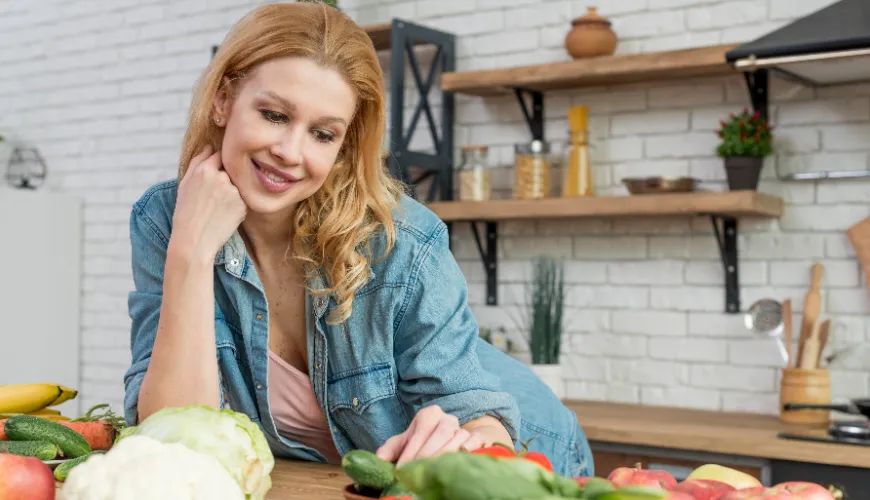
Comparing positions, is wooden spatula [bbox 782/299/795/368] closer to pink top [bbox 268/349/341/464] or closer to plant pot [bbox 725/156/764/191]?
plant pot [bbox 725/156/764/191]

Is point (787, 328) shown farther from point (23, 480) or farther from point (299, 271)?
point (23, 480)

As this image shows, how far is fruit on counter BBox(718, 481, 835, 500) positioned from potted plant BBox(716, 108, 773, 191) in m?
2.31

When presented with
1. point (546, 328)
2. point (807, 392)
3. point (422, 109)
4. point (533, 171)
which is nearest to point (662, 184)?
point (533, 171)

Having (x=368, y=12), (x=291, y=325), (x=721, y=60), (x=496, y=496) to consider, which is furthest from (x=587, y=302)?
(x=496, y=496)

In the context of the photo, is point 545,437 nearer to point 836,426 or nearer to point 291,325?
point 291,325

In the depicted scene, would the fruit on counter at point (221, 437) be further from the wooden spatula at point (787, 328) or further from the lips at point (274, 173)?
the wooden spatula at point (787, 328)

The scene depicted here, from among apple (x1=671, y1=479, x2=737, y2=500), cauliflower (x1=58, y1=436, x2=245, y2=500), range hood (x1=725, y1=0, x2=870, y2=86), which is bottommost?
apple (x1=671, y1=479, x2=737, y2=500)

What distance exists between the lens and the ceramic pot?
3.42 m

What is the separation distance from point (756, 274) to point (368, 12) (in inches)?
72.5

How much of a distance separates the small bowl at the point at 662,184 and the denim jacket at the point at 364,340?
158cm

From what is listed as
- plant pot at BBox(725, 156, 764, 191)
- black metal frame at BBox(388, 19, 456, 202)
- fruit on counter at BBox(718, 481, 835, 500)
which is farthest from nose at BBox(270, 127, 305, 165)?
black metal frame at BBox(388, 19, 456, 202)

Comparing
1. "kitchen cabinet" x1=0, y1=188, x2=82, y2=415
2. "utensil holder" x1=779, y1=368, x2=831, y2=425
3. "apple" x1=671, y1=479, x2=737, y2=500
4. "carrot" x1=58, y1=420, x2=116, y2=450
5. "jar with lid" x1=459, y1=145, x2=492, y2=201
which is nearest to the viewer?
"apple" x1=671, y1=479, x2=737, y2=500

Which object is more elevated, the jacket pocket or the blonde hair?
the blonde hair

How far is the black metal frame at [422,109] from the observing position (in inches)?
145
